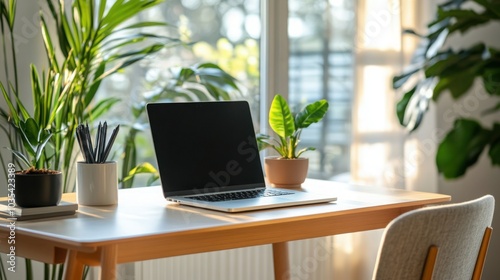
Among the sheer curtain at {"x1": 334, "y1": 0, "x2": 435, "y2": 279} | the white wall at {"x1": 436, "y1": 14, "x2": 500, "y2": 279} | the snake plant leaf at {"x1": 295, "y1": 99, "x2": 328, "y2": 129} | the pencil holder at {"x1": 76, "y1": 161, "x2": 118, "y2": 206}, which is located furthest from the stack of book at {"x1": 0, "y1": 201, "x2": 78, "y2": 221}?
the white wall at {"x1": 436, "y1": 14, "x2": 500, "y2": 279}

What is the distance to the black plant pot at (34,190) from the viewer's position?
6.20ft

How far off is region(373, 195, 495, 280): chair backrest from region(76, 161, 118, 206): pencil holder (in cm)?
77

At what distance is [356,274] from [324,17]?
41.3 inches

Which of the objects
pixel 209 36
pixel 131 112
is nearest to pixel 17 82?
pixel 131 112

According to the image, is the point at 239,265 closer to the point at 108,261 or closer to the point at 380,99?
the point at 380,99

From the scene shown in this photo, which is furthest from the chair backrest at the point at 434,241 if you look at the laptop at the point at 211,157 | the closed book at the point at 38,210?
the closed book at the point at 38,210

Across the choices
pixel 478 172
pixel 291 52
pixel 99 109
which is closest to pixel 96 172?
pixel 99 109

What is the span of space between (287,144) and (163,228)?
87cm

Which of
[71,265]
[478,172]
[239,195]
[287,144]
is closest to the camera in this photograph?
[71,265]

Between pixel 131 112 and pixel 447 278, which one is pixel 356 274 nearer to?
pixel 131 112

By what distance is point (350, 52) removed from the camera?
10.9ft

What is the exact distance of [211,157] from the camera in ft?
7.61

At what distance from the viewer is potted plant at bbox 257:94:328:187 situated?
247 cm

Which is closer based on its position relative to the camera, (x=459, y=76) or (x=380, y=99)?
(x=459, y=76)
